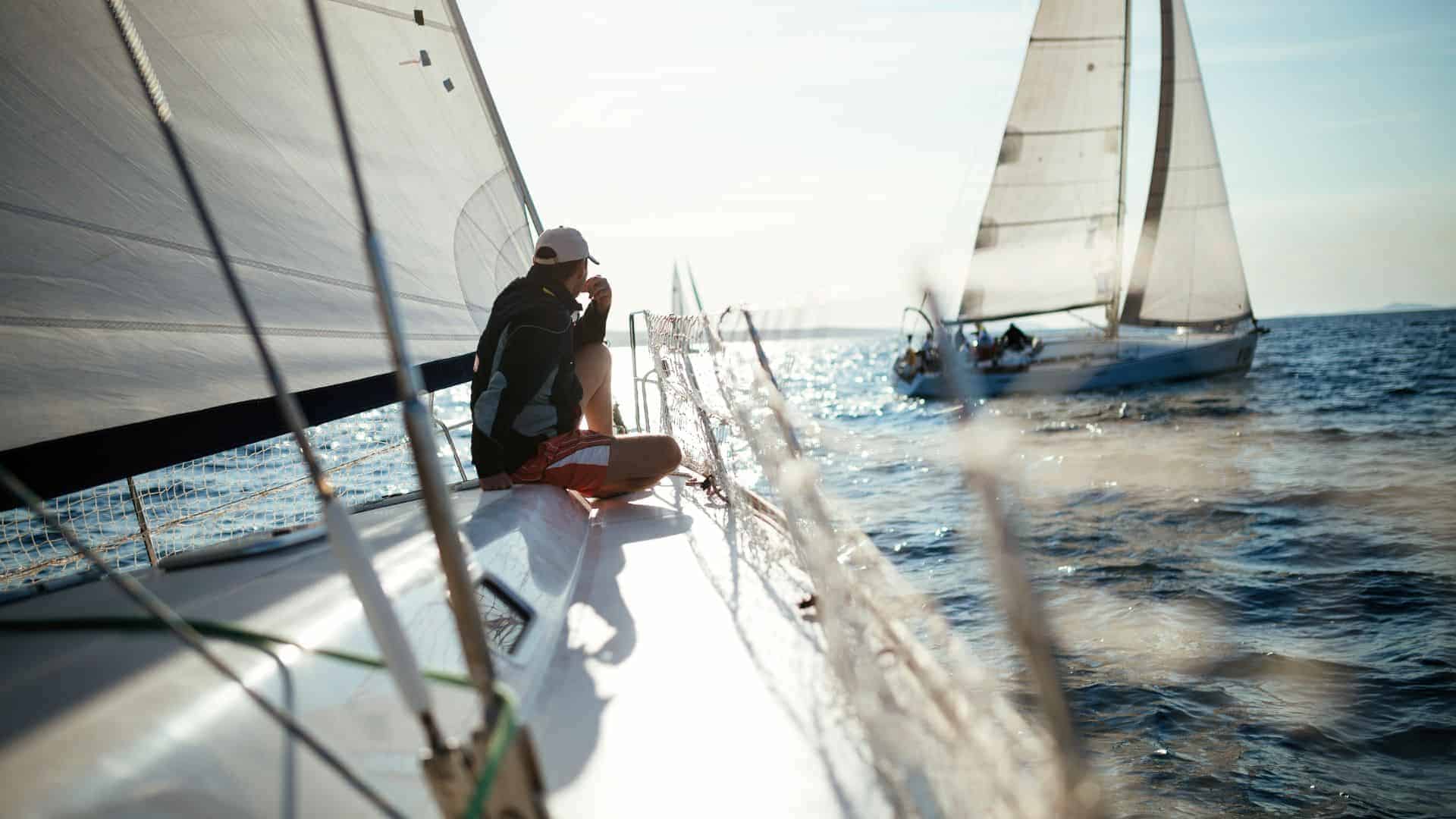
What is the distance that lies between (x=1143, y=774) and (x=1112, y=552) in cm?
314

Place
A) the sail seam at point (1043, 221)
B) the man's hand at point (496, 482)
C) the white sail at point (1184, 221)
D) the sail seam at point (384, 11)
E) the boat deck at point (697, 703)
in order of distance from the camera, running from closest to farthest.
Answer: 1. the boat deck at point (697, 703)
2. the man's hand at point (496, 482)
3. the sail seam at point (384, 11)
4. the white sail at point (1184, 221)
5. the sail seam at point (1043, 221)

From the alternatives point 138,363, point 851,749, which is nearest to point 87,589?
→ point 138,363

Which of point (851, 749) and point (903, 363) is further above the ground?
point (851, 749)

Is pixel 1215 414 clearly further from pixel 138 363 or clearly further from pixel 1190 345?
pixel 138 363

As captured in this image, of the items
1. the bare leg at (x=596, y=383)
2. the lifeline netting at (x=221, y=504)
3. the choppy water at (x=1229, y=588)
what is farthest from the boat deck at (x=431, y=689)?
the lifeline netting at (x=221, y=504)

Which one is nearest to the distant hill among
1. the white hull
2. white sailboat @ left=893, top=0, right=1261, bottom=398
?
white sailboat @ left=893, top=0, right=1261, bottom=398

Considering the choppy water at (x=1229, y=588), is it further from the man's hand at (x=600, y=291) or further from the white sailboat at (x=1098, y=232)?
the white sailboat at (x=1098, y=232)

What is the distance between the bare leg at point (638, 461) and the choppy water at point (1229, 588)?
1.61 feet

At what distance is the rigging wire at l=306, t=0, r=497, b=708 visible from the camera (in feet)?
2.16

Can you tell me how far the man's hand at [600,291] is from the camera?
3369 millimetres

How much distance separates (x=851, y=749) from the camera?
135 centimetres

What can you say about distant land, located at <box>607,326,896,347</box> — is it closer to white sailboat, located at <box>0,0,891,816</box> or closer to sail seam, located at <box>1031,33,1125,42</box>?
white sailboat, located at <box>0,0,891,816</box>

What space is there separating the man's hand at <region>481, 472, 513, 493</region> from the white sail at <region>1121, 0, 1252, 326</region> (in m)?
21.2

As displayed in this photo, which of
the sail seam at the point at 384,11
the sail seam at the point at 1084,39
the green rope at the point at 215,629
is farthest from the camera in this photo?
the sail seam at the point at 1084,39
